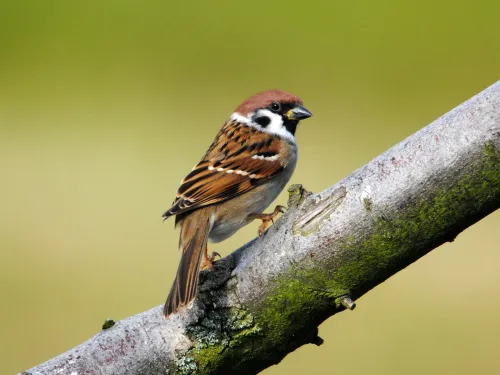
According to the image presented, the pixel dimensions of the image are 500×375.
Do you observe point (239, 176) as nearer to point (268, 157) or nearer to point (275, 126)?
point (268, 157)

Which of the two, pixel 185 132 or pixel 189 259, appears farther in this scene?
pixel 185 132

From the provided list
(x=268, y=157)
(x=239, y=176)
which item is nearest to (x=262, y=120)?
(x=268, y=157)

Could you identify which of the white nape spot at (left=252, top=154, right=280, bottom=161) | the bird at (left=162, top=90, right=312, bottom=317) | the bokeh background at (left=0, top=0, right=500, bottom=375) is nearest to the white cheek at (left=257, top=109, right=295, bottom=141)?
the bird at (left=162, top=90, right=312, bottom=317)

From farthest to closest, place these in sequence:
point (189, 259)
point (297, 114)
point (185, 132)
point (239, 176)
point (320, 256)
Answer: point (185, 132) < point (297, 114) < point (239, 176) < point (189, 259) < point (320, 256)

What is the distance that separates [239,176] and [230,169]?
0.05m

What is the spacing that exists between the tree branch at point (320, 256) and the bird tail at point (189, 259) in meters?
0.03

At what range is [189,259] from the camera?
2268 mm

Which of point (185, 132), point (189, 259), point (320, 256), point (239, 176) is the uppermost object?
point (185, 132)

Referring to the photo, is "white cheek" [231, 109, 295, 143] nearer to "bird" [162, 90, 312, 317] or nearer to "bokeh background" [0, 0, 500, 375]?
"bird" [162, 90, 312, 317]

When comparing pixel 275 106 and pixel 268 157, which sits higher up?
pixel 275 106

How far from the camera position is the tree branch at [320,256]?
1.53 meters

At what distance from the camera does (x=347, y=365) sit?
14.4ft

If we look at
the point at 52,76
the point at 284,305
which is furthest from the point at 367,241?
the point at 52,76

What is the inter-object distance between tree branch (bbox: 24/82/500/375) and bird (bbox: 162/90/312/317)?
443mm
